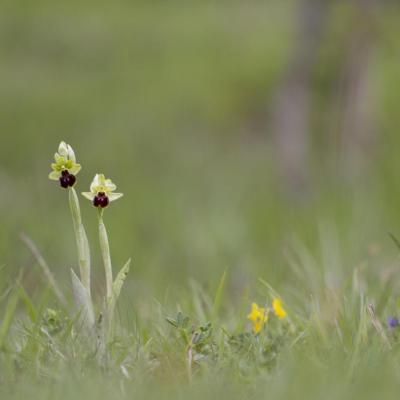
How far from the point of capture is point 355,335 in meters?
2.20

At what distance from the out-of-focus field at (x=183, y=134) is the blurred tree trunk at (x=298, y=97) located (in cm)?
15

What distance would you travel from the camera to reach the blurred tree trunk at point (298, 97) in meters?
7.80

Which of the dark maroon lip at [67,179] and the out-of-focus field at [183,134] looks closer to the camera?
the dark maroon lip at [67,179]

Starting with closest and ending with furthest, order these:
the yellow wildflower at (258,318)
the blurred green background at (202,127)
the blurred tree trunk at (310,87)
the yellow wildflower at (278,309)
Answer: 1. the yellow wildflower at (258,318)
2. the yellow wildflower at (278,309)
3. the blurred green background at (202,127)
4. the blurred tree trunk at (310,87)

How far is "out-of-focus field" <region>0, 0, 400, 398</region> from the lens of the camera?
7.01 metres

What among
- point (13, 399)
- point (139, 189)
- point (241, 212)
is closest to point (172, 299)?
point (13, 399)

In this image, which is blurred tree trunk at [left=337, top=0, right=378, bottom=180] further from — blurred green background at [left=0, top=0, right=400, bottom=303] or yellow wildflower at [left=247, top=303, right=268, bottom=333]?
yellow wildflower at [left=247, top=303, right=268, bottom=333]

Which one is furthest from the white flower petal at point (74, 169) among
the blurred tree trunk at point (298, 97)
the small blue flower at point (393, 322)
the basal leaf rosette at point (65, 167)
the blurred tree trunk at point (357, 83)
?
the blurred tree trunk at point (298, 97)

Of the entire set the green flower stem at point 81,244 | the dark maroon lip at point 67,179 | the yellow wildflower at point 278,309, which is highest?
the dark maroon lip at point 67,179

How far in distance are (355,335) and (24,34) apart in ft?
37.0

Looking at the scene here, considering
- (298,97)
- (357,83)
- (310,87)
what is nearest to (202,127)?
(310,87)

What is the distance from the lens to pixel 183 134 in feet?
34.0

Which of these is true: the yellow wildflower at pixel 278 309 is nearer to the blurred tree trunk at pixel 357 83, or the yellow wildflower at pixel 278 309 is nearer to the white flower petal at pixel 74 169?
the white flower petal at pixel 74 169

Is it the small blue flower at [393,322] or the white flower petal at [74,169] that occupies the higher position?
the white flower petal at [74,169]
